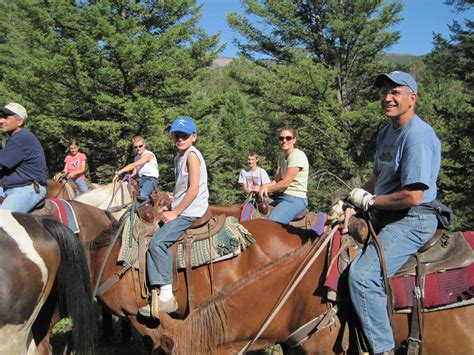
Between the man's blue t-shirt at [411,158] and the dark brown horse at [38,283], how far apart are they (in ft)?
9.16

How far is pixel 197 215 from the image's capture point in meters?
4.11

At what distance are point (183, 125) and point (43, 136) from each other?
15.7 metres

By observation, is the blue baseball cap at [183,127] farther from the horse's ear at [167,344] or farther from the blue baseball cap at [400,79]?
the horse's ear at [167,344]

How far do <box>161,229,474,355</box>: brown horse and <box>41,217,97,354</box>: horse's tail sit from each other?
159 centimetres

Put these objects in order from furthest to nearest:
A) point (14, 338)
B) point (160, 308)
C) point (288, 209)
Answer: point (288, 209), point (160, 308), point (14, 338)

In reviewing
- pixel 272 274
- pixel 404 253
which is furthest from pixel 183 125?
pixel 404 253

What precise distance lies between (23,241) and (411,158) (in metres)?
3.15

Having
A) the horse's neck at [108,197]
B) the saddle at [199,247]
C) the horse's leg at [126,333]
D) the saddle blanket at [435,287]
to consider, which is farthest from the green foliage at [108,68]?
the saddle blanket at [435,287]

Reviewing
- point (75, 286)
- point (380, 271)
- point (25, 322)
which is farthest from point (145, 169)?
point (380, 271)

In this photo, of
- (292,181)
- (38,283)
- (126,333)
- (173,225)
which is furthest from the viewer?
(126,333)

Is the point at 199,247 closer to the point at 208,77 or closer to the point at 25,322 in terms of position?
the point at 25,322

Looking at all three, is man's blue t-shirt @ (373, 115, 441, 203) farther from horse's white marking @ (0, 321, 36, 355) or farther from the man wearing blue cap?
horse's white marking @ (0, 321, 36, 355)

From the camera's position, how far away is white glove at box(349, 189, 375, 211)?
Result: 2715mm

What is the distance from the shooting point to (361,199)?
2.73 metres
